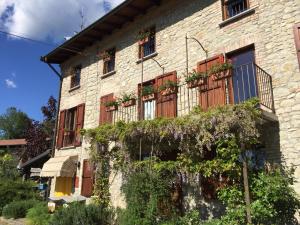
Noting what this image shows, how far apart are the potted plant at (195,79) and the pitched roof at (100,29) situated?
13.0ft

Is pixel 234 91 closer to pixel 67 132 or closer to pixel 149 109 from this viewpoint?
pixel 149 109

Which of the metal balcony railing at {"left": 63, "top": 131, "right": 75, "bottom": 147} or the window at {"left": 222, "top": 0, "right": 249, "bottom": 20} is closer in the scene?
the window at {"left": 222, "top": 0, "right": 249, "bottom": 20}

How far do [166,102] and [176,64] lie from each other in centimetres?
132

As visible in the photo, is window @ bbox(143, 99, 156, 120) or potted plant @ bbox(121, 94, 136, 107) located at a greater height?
potted plant @ bbox(121, 94, 136, 107)

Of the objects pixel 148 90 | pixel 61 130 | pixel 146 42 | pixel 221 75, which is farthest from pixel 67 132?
pixel 221 75

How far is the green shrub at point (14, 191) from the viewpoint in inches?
544

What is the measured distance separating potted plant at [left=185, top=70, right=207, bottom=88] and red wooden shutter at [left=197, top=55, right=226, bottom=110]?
0.15 meters

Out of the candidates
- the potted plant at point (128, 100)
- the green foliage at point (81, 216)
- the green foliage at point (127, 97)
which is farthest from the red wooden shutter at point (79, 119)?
the green foliage at point (81, 216)

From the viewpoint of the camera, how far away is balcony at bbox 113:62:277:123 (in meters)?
7.35

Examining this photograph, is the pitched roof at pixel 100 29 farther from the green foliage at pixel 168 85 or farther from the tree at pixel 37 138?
the tree at pixel 37 138

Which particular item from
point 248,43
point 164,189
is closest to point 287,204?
point 164,189

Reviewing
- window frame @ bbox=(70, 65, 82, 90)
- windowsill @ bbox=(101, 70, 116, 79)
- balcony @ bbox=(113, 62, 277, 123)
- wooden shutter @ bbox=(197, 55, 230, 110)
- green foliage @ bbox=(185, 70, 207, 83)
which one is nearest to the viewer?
balcony @ bbox=(113, 62, 277, 123)

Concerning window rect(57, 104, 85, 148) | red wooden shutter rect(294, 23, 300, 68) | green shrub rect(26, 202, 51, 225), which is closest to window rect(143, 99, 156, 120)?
window rect(57, 104, 85, 148)

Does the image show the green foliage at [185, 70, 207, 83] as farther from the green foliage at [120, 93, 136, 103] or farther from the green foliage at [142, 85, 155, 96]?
the green foliage at [120, 93, 136, 103]
